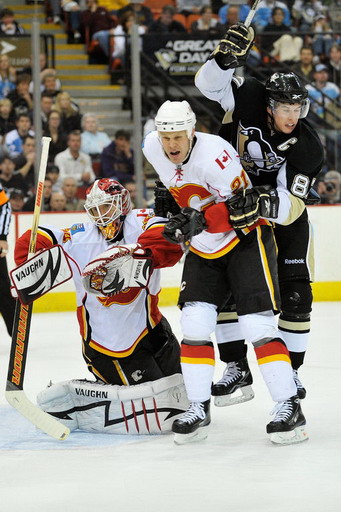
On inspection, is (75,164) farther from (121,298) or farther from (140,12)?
(121,298)

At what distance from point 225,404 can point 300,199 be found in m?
0.84

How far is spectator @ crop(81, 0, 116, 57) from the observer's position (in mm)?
8508

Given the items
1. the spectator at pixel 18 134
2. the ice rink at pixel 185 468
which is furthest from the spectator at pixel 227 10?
the ice rink at pixel 185 468

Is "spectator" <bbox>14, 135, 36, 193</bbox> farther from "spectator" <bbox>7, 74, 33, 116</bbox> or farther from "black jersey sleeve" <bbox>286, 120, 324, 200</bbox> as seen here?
"black jersey sleeve" <bbox>286, 120, 324, 200</bbox>

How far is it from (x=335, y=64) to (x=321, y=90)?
234 mm

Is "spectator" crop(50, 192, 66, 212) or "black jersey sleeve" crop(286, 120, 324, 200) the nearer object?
"black jersey sleeve" crop(286, 120, 324, 200)

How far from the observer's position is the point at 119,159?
7.68 meters

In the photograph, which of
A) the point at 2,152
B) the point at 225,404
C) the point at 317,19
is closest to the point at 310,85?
the point at 317,19

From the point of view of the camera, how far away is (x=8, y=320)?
5.88 m

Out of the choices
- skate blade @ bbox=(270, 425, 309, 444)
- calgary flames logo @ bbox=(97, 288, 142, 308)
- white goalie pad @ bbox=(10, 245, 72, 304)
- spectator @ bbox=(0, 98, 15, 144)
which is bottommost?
skate blade @ bbox=(270, 425, 309, 444)

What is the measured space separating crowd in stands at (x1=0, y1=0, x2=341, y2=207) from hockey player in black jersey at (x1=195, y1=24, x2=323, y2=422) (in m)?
3.87

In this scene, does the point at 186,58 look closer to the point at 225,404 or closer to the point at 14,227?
the point at 14,227

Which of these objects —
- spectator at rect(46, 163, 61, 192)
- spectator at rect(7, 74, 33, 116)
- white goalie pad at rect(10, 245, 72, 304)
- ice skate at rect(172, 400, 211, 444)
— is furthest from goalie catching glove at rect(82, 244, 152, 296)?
spectator at rect(7, 74, 33, 116)

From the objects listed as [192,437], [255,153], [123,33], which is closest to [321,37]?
[123,33]
